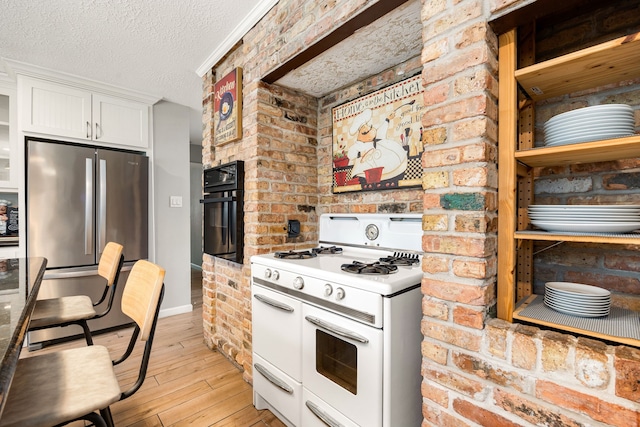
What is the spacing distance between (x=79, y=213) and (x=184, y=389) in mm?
1946

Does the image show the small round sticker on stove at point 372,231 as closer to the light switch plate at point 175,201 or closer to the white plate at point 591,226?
the white plate at point 591,226

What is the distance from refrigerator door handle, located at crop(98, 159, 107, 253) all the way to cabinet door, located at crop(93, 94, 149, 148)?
1.16ft

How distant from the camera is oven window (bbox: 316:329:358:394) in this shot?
1.28 metres

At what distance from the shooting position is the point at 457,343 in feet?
3.43

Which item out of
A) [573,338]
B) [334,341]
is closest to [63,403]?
[334,341]

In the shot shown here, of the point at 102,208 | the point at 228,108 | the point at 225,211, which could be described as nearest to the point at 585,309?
the point at 225,211

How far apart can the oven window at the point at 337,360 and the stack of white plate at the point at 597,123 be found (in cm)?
109

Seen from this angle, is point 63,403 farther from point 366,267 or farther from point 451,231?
point 451,231

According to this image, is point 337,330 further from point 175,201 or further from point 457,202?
point 175,201

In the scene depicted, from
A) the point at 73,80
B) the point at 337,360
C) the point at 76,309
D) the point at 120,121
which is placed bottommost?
the point at 337,360

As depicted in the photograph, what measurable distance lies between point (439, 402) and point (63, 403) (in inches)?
49.0

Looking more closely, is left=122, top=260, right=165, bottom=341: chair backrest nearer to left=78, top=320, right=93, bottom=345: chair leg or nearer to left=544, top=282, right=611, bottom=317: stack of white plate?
left=78, top=320, right=93, bottom=345: chair leg

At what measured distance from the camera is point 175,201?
359 cm

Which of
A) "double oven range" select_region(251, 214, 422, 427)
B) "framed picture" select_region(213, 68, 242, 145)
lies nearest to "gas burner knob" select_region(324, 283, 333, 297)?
"double oven range" select_region(251, 214, 422, 427)
